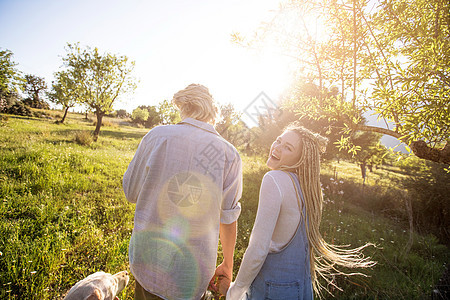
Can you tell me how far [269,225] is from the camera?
5.63ft

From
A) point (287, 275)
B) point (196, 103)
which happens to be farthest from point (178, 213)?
point (287, 275)

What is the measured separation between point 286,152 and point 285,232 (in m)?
0.83

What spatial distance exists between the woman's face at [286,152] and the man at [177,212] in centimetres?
78

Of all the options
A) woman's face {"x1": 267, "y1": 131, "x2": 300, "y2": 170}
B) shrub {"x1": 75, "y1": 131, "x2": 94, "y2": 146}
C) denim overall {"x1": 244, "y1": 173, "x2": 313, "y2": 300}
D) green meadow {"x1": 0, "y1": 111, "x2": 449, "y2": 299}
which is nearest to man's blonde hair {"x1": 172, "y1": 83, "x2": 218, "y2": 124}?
woman's face {"x1": 267, "y1": 131, "x2": 300, "y2": 170}

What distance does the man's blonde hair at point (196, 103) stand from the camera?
1.77 m

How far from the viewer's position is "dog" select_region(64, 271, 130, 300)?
7.35 feet

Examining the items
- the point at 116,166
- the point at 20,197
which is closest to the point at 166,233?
the point at 20,197

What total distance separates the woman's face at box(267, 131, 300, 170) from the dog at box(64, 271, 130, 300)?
8.60 feet

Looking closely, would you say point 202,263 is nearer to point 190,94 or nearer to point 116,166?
point 190,94

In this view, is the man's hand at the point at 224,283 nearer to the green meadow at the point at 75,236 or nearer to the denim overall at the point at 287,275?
the denim overall at the point at 287,275

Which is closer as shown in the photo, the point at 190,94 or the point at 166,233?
the point at 166,233

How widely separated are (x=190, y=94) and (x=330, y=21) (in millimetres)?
3663

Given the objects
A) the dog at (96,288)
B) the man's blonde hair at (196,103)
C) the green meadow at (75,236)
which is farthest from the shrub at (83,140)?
the man's blonde hair at (196,103)

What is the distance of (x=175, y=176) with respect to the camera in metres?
1.53
